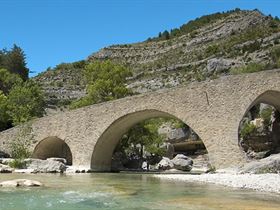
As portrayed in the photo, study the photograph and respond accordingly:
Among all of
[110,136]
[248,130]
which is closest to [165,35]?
[248,130]

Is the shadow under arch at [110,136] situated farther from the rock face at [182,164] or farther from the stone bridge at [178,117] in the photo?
the rock face at [182,164]

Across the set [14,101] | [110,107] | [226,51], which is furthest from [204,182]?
[226,51]

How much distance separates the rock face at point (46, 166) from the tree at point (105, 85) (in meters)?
10.2

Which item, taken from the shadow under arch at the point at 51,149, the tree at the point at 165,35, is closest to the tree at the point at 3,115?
the shadow under arch at the point at 51,149

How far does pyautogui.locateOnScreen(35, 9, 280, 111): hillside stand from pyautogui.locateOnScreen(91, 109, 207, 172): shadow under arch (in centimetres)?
2185

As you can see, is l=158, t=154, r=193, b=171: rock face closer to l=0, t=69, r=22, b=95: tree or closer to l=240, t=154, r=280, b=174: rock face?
l=240, t=154, r=280, b=174: rock face

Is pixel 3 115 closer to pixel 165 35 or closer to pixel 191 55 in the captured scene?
pixel 191 55

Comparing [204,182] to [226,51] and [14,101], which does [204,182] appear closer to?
[14,101]

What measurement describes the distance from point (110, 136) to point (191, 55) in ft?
175

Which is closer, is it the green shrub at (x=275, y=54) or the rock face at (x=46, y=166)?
the rock face at (x=46, y=166)

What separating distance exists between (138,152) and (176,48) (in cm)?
5441

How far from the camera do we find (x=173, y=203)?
1224 centimetres

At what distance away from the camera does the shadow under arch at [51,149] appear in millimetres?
32713

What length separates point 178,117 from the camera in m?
24.8
